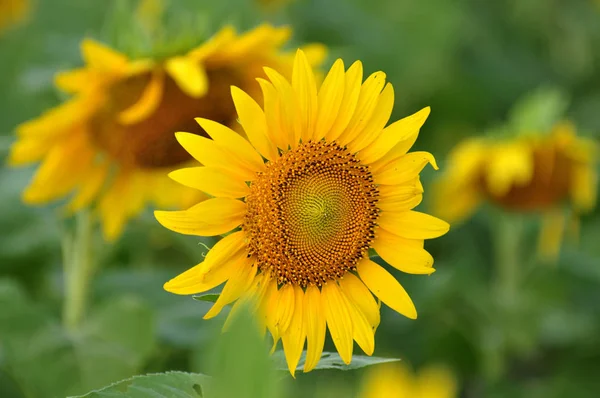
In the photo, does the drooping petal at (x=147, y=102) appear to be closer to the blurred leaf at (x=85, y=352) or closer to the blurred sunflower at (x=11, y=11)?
the blurred leaf at (x=85, y=352)

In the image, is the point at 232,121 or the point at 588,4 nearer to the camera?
the point at 232,121

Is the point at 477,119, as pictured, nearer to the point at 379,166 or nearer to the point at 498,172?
the point at 498,172

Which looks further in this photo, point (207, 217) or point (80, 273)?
point (80, 273)

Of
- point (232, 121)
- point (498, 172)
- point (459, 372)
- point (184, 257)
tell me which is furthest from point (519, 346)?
point (232, 121)

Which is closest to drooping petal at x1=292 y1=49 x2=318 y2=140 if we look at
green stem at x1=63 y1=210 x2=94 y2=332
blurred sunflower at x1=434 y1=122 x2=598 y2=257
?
green stem at x1=63 y1=210 x2=94 y2=332

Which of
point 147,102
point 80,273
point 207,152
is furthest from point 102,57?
point 207,152

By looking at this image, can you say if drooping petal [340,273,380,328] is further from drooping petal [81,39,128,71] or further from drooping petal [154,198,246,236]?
drooping petal [81,39,128,71]

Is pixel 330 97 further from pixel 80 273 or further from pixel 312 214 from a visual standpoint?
pixel 80 273
